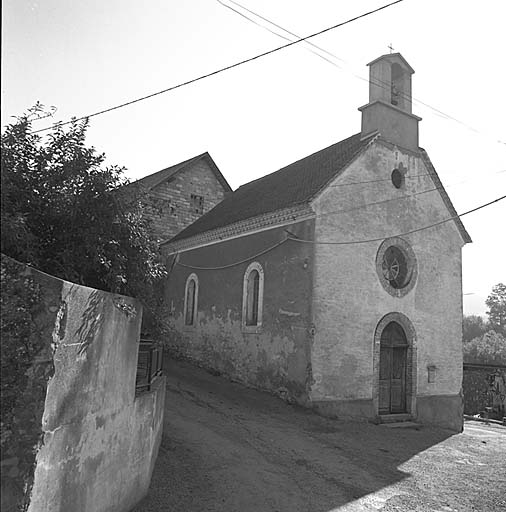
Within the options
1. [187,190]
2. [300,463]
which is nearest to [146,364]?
[300,463]

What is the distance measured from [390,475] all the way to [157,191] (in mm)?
18955

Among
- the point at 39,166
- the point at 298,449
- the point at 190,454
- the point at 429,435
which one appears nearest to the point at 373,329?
the point at 429,435

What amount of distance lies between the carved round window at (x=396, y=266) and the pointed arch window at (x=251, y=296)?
12.8 feet

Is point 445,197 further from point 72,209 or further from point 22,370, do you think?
point 22,370

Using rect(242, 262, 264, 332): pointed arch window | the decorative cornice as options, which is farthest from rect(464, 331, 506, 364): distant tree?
rect(242, 262, 264, 332): pointed arch window

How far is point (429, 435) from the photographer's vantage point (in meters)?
14.7

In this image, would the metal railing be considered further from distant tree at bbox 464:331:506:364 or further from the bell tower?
distant tree at bbox 464:331:506:364

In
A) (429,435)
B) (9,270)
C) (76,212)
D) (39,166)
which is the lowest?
(429,435)

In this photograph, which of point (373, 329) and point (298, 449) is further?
point (373, 329)

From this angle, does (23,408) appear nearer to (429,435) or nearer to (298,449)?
(298,449)

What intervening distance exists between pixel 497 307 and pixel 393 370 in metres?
68.8

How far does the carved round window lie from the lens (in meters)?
16.0

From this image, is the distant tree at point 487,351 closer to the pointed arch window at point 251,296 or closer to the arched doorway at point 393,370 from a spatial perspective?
the arched doorway at point 393,370

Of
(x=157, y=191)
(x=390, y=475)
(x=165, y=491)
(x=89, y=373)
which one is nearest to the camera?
(x=89, y=373)
